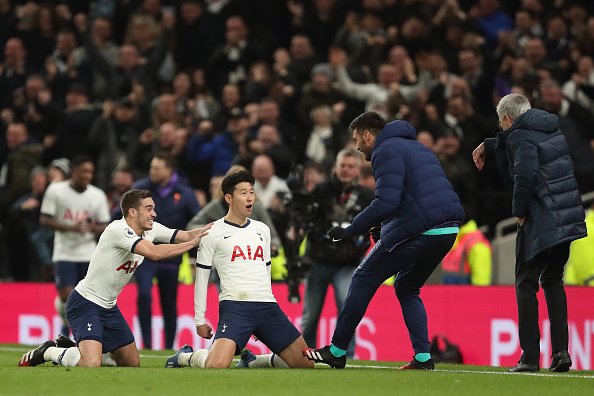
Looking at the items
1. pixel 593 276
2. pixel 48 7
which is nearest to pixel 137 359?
pixel 593 276

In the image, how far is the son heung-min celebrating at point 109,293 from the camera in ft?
37.5

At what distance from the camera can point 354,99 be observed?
19141 millimetres

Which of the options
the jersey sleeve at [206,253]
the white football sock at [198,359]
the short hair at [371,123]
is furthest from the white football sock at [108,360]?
the short hair at [371,123]

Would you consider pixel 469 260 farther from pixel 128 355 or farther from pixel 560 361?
pixel 128 355

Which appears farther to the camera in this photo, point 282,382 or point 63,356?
point 63,356

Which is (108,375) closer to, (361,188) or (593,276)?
(361,188)

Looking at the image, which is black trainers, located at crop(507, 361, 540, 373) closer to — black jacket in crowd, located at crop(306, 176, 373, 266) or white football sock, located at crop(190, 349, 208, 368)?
white football sock, located at crop(190, 349, 208, 368)

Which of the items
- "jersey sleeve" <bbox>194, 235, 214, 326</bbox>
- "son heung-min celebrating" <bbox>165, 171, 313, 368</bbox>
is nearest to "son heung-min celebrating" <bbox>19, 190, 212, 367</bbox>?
"jersey sleeve" <bbox>194, 235, 214, 326</bbox>

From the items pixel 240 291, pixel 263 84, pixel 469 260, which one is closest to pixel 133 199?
pixel 240 291

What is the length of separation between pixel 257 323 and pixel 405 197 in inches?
66.5

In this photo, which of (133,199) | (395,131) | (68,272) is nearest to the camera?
(395,131)

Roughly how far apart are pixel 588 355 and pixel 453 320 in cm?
164

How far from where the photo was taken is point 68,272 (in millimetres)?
15469

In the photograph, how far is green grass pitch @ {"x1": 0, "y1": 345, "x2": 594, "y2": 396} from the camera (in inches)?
355
